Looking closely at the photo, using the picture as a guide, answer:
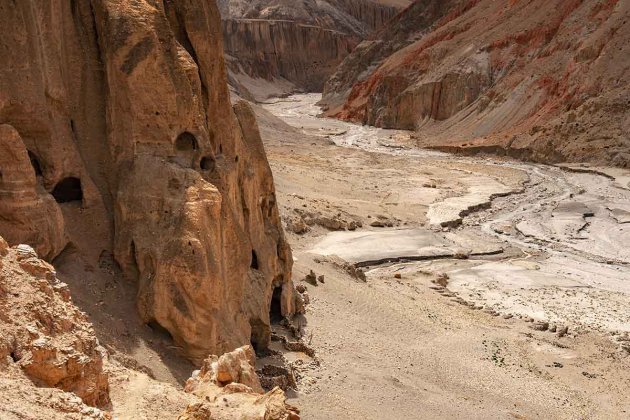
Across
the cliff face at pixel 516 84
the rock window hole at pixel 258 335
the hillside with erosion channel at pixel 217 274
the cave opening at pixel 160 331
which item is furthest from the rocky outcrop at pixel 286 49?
the cave opening at pixel 160 331

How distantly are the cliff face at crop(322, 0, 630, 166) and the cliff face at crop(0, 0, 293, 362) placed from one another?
3355 centimetres

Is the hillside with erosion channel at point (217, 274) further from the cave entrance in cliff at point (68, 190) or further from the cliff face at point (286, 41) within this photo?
the cliff face at point (286, 41)

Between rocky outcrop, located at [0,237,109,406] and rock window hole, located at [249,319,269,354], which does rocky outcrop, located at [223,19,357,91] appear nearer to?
rock window hole, located at [249,319,269,354]

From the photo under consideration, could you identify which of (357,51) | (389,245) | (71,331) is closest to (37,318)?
(71,331)

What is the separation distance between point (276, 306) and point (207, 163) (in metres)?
3.59

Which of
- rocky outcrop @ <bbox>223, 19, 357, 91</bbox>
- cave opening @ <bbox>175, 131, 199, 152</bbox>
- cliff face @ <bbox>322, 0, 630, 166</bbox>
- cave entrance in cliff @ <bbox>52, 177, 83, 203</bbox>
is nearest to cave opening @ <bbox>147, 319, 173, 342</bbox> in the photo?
cave entrance in cliff @ <bbox>52, 177, 83, 203</bbox>

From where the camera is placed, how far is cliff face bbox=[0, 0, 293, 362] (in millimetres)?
7984

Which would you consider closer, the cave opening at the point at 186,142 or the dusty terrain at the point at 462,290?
the cave opening at the point at 186,142

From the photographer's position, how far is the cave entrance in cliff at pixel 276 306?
12.3 m

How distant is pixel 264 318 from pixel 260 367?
103 centimetres

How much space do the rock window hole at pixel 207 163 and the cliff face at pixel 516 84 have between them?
3328 centimetres

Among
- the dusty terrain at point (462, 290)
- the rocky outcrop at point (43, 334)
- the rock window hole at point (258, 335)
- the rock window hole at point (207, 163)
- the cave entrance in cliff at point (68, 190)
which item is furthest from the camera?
the dusty terrain at point (462, 290)

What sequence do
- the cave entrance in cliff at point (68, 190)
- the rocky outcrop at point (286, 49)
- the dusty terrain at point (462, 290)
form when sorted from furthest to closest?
the rocky outcrop at point (286, 49) < the dusty terrain at point (462, 290) < the cave entrance in cliff at point (68, 190)

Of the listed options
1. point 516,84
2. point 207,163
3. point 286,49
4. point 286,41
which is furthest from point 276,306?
point 286,41
